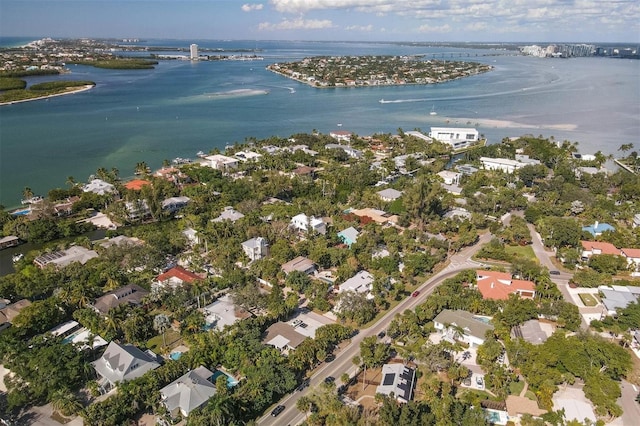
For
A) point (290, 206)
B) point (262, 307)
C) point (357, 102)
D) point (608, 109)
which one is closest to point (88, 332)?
point (262, 307)

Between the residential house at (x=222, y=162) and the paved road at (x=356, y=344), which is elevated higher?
the residential house at (x=222, y=162)

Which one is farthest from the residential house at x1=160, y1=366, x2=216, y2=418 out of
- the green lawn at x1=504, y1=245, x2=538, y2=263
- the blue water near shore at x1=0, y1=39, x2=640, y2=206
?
the blue water near shore at x1=0, y1=39, x2=640, y2=206

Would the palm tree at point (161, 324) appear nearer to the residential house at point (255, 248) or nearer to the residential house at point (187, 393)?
the residential house at point (187, 393)

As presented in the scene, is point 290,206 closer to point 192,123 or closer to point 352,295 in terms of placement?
point 352,295

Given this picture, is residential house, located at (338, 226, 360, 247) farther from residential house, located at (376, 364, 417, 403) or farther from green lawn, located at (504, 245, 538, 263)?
residential house, located at (376, 364, 417, 403)

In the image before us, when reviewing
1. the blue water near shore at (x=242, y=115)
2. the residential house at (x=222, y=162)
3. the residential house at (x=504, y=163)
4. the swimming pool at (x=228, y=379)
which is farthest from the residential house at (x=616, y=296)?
the blue water near shore at (x=242, y=115)

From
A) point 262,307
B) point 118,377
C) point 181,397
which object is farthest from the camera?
point 262,307
